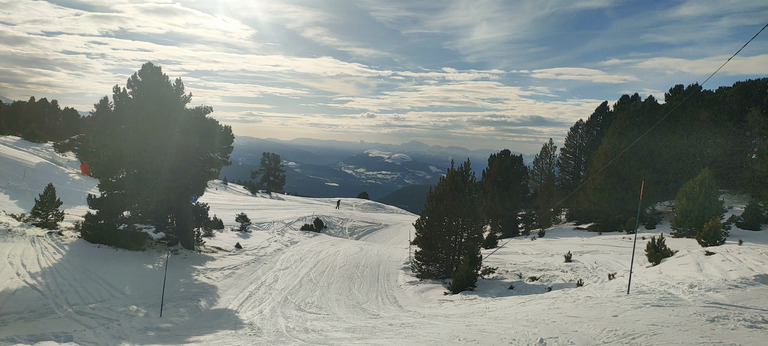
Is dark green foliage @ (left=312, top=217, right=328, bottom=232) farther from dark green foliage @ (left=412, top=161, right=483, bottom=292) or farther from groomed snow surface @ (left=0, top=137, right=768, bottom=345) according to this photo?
dark green foliage @ (left=412, top=161, right=483, bottom=292)

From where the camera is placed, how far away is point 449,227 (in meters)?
18.6

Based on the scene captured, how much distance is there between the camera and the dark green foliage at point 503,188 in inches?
1333

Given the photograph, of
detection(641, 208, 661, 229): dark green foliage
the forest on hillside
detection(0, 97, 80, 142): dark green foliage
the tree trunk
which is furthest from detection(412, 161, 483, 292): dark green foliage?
detection(0, 97, 80, 142): dark green foliage

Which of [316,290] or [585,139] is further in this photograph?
[585,139]

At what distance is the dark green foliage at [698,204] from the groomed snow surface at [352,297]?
48.7 inches

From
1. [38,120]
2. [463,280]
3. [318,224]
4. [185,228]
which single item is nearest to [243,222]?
[318,224]

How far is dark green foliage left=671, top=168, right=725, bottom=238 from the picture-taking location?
19781 mm

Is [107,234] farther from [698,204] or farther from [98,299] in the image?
[698,204]

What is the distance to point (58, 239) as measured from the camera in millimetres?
16219

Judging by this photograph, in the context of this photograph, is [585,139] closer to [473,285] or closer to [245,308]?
[473,285]

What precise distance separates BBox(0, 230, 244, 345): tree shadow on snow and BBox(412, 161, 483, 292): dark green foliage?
9779 millimetres

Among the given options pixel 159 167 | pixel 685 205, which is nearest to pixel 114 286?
pixel 159 167

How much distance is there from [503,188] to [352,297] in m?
21.8

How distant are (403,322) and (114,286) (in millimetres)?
11021
